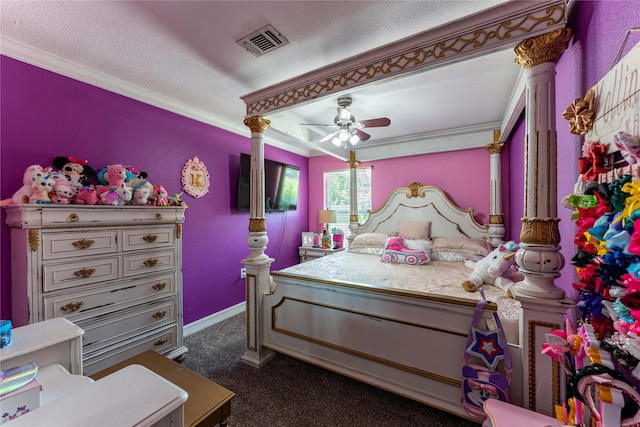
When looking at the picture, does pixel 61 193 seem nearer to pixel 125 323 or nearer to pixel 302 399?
pixel 125 323

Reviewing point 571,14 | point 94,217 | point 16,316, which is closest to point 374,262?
point 571,14

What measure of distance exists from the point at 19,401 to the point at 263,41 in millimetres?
2005

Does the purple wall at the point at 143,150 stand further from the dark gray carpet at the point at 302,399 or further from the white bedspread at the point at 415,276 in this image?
the white bedspread at the point at 415,276

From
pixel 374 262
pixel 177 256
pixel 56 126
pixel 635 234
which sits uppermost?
pixel 56 126

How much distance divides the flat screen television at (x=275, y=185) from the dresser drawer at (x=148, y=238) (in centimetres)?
111

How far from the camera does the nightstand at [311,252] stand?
4.10 m

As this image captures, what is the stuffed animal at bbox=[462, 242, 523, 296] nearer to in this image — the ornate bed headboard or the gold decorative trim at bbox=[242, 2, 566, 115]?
the ornate bed headboard

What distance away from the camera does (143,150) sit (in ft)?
7.92

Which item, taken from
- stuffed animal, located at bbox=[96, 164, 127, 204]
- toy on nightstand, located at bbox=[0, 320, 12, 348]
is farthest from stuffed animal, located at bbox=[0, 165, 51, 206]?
toy on nightstand, located at bbox=[0, 320, 12, 348]

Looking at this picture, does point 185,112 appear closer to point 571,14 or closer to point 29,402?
point 29,402

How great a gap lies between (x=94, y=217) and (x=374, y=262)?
102 inches

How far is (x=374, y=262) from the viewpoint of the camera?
2889mm

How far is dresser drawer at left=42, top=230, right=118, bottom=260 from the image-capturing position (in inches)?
63.7

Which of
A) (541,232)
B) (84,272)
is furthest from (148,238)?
(541,232)
